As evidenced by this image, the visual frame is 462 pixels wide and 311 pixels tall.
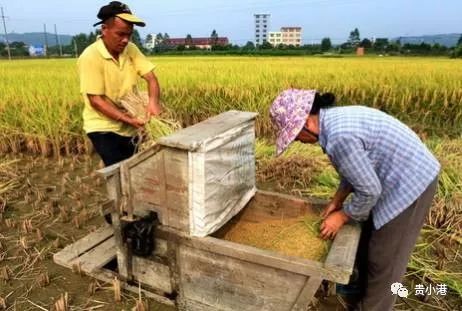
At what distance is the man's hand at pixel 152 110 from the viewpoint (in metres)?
2.59

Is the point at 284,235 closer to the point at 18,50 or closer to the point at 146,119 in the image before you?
the point at 146,119

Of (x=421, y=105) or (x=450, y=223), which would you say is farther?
(x=421, y=105)

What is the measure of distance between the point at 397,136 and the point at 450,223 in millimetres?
1687

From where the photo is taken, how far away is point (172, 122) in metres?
2.49

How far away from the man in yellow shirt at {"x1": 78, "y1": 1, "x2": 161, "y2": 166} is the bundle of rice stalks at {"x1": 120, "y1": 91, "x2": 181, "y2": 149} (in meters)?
0.04

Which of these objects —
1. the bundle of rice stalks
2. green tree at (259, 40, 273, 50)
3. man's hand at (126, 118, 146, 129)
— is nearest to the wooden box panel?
the bundle of rice stalks

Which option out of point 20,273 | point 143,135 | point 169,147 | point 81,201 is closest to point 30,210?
point 81,201

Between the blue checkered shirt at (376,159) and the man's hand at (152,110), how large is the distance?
1.16 m

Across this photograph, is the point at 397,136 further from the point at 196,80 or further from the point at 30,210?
the point at 196,80

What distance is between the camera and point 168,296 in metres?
2.29

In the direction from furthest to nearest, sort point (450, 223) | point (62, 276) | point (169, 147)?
point (450, 223)
point (62, 276)
point (169, 147)

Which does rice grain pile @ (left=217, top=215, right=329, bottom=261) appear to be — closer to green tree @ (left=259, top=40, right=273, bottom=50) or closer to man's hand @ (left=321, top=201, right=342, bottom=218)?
man's hand @ (left=321, top=201, right=342, bottom=218)

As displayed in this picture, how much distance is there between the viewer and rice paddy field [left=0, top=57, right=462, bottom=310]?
8.45ft

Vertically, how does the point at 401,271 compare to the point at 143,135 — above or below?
below
